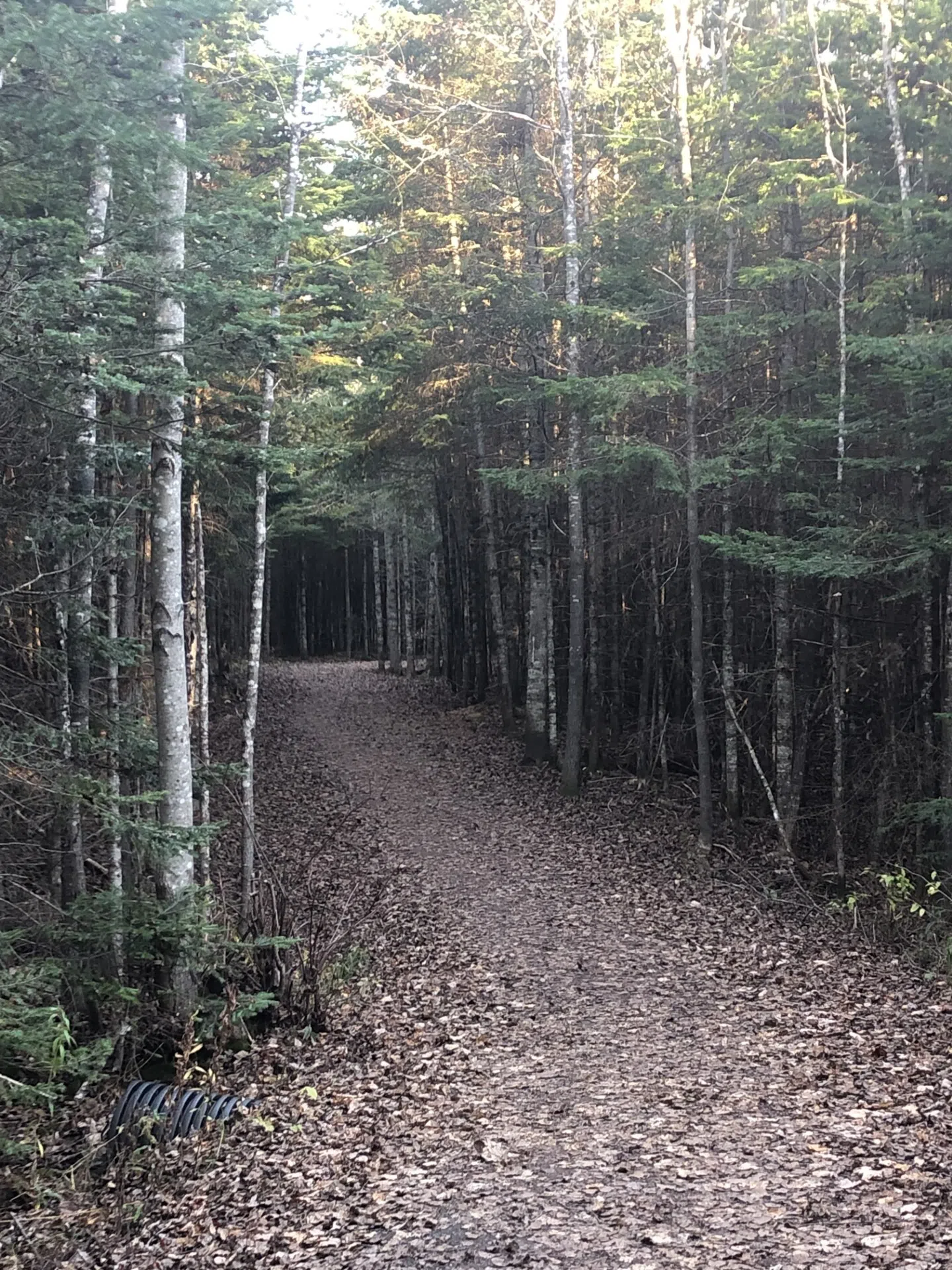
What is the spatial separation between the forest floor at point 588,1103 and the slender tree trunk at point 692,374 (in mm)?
1384

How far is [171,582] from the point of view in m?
8.36

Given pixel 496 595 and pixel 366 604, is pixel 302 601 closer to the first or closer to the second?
pixel 366 604

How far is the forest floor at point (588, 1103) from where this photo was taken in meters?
4.79

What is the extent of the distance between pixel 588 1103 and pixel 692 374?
30.1ft

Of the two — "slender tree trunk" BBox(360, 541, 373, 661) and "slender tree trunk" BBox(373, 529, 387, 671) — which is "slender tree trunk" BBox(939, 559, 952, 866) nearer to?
"slender tree trunk" BBox(373, 529, 387, 671)

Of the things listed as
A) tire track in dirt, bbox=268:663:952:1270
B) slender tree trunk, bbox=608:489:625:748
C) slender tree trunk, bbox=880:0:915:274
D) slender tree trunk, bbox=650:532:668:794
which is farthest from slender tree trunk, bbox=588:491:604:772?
slender tree trunk, bbox=880:0:915:274

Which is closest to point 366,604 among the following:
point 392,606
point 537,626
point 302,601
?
point 302,601

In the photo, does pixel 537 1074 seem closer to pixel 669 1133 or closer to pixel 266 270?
pixel 669 1133

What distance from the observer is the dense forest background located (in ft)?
23.2

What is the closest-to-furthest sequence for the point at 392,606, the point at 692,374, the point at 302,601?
the point at 692,374 < the point at 392,606 < the point at 302,601

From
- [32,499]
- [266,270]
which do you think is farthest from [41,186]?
[32,499]

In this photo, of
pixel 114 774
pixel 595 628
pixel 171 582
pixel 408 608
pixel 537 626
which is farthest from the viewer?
pixel 408 608

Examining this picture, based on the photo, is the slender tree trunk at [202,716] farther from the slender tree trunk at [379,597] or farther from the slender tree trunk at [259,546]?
the slender tree trunk at [379,597]

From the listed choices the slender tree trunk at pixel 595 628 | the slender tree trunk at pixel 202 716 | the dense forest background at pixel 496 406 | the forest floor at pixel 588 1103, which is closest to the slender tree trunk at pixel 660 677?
the dense forest background at pixel 496 406
